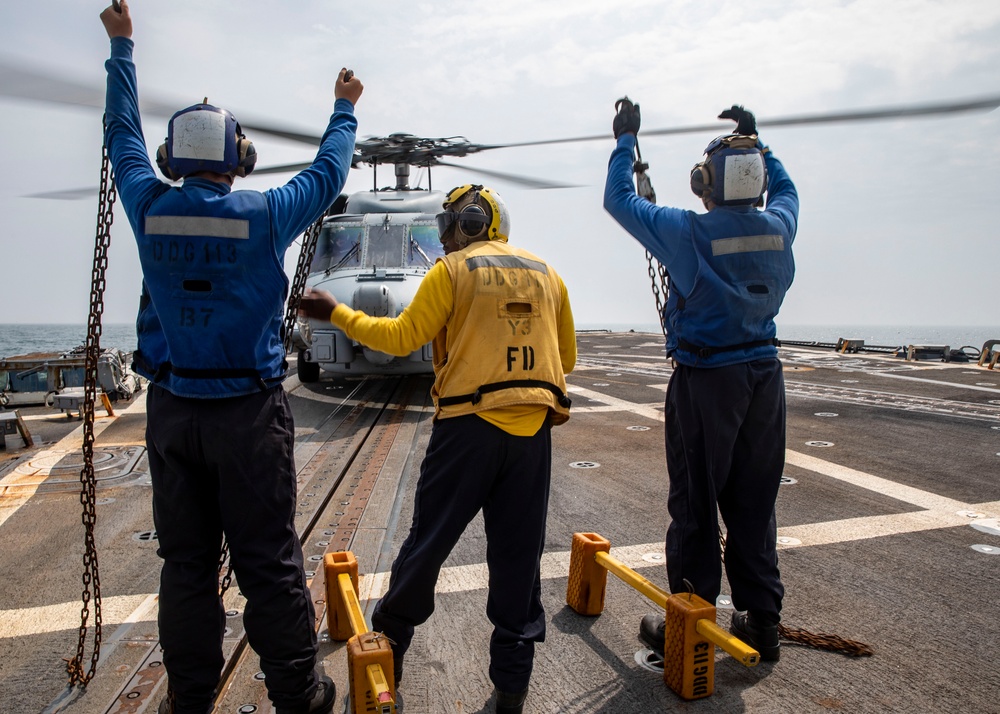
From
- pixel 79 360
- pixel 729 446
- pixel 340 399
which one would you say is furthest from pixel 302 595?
pixel 79 360

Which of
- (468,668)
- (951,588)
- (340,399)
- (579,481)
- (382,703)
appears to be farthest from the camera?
(340,399)

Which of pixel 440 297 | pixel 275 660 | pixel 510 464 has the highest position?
pixel 440 297

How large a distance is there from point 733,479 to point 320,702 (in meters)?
1.89

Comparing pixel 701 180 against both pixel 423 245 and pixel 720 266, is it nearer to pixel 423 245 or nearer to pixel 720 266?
pixel 720 266

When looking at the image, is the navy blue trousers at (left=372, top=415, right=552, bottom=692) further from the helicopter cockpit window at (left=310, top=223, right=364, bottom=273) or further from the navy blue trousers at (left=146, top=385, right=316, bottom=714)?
the helicopter cockpit window at (left=310, top=223, right=364, bottom=273)

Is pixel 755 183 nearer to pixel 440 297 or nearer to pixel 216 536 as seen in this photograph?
pixel 440 297

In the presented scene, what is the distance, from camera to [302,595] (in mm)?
2326

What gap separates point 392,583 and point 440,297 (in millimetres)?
1094

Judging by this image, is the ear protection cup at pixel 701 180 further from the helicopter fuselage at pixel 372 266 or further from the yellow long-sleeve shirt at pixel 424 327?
the helicopter fuselage at pixel 372 266

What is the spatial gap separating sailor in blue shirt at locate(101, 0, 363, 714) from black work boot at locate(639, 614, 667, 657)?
142cm

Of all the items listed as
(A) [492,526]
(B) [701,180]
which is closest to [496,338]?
(A) [492,526]

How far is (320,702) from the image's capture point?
7.64 feet

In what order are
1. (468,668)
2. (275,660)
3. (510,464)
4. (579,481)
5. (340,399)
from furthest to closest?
(340,399), (579,481), (468,668), (510,464), (275,660)

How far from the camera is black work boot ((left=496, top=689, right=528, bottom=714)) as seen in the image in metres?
2.32
